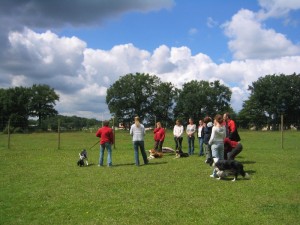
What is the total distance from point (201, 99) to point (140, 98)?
50.8ft

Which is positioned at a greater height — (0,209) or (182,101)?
(182,101)

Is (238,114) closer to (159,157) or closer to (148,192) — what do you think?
(159,157)

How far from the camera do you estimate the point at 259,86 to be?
90.4 m

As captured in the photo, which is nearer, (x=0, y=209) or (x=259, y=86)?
(x=0, y=209)

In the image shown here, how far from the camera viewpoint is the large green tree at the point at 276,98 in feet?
288

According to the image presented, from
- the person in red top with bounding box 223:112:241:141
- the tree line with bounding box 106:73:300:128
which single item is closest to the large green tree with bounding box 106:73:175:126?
the tree line with bounding box 106:73:300:128

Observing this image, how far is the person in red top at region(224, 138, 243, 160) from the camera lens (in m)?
12.9

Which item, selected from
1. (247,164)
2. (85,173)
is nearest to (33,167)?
(85,173)

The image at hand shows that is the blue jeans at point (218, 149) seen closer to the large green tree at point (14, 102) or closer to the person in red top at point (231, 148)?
the person in red top at point (231, 148)

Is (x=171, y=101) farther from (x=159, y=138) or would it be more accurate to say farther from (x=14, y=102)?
(x=159, y=138)

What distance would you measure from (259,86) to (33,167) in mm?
82170

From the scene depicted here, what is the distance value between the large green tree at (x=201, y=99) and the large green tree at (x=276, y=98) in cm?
873

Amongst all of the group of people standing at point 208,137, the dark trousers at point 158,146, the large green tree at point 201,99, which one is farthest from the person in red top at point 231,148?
the large green tree at point 201,99

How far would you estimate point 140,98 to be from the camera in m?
94.9
